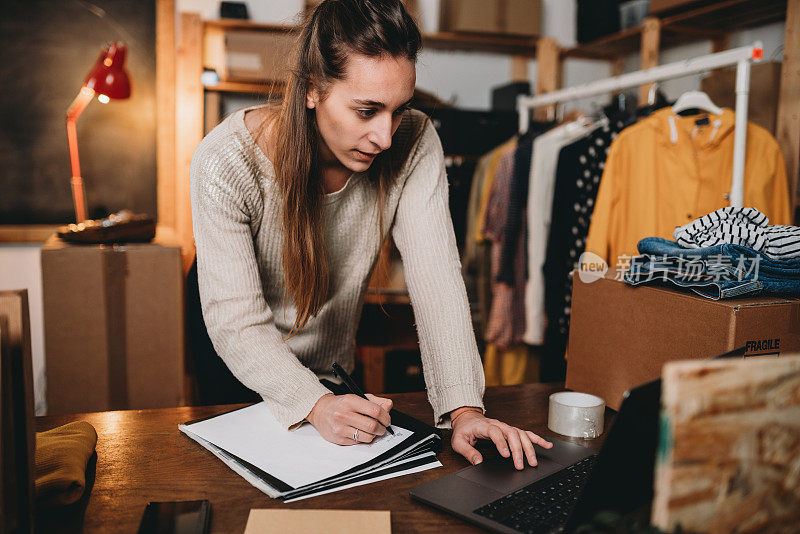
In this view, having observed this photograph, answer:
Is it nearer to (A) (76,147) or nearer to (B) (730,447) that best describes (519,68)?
(A) (76,147)

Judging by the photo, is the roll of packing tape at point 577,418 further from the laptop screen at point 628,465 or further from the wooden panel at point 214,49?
the wooden panel at point 214,49

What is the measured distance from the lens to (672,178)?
1.90 metres

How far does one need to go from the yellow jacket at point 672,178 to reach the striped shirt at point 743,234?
0.83 meters

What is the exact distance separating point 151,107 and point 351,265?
6.81ft

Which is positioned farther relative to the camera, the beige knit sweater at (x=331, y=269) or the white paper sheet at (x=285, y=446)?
the beige knit sweater at (x=331, y=269)

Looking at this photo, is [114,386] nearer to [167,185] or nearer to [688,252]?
[167,185]

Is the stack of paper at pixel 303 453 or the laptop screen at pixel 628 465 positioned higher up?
the laptop screen at pixel 628 465

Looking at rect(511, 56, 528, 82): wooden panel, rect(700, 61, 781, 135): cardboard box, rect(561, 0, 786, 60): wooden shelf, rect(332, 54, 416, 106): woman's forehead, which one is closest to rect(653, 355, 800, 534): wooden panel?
rect(332, 54, 416, 106): woman's forehead

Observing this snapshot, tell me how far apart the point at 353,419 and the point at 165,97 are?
251 cm

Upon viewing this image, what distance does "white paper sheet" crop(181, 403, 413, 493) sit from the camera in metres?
0.79

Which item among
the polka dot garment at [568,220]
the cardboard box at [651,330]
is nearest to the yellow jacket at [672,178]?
the polka dot garment at [568,220]

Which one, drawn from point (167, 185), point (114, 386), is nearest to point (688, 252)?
point (114, 386)

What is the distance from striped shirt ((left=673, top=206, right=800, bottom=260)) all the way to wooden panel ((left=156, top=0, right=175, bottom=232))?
2.51 meters

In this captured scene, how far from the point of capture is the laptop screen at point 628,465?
0.56 meters
